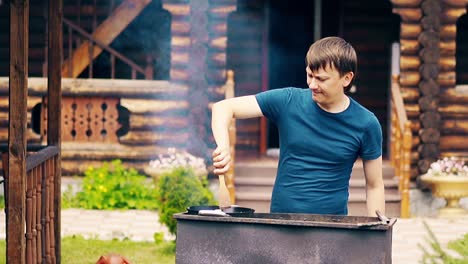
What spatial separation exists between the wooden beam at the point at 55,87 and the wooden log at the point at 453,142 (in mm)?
7050

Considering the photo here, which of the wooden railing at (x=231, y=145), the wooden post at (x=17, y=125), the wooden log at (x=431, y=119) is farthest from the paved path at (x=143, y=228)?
the wooden post at (x=17, y=125)

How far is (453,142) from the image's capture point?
527 inches

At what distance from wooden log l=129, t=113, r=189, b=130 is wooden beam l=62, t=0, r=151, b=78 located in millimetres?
977

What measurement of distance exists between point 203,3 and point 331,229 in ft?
30.7

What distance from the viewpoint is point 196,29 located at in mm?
12867

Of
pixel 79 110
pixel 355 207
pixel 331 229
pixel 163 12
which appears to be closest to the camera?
pixel 331 229

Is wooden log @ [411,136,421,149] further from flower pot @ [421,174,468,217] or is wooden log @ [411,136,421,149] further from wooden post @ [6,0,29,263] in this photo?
wooden post @ [6,0,29,263]

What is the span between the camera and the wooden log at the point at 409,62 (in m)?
13.1

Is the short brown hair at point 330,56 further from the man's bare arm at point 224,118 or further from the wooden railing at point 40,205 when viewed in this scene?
the wooden railing at point 40,205

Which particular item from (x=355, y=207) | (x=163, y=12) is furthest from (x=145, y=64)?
(x=355, y=207)

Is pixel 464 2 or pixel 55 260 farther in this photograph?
pixel 464 2

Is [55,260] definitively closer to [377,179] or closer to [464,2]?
[377,179]

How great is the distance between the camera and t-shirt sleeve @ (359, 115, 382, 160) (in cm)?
439

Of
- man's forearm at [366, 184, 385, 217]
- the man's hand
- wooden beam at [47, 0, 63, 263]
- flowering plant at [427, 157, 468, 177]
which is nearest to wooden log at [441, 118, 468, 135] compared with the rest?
flowering plant at [427, 157, 468, 177]
